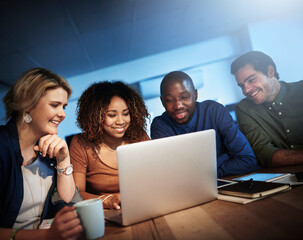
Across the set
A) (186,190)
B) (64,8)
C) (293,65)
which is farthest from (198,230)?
(293,65)

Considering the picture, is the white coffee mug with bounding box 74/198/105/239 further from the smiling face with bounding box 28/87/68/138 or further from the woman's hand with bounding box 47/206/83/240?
the smiling face with bounding box 28/87/68/138

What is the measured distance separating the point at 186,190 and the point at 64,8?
9.63ft

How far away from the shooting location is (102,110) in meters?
1.73

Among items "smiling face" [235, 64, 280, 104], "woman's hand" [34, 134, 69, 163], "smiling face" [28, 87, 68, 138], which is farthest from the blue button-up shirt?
"woman's hand" [34, 134, 69, 163]

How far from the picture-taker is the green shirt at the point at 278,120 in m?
2.14

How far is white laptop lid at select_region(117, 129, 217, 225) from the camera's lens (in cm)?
78

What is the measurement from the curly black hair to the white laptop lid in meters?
0.98

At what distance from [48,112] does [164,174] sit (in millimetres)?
806

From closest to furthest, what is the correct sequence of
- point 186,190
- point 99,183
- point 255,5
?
1. point 186,190
2. point 99,183
3. point 255,5

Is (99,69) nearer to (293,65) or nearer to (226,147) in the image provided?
(293,65)

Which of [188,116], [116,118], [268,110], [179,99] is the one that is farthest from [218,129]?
[116,118]

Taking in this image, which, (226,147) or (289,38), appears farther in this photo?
(289,38)

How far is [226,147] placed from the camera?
1918mm

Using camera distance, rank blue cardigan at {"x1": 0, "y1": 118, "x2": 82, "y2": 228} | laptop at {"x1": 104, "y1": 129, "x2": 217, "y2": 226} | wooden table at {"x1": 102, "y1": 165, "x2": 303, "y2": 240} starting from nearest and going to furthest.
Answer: wooden table at {"x1": 102, "y1": 165, "x2": 303, "y2": 240} → laptop at {"x1": 104, "y1": 129, "x2": 217, "y2": 226} → blue cardigan at {"x1": 0, "y1": 118, "x2": 82, "y2": 228}
